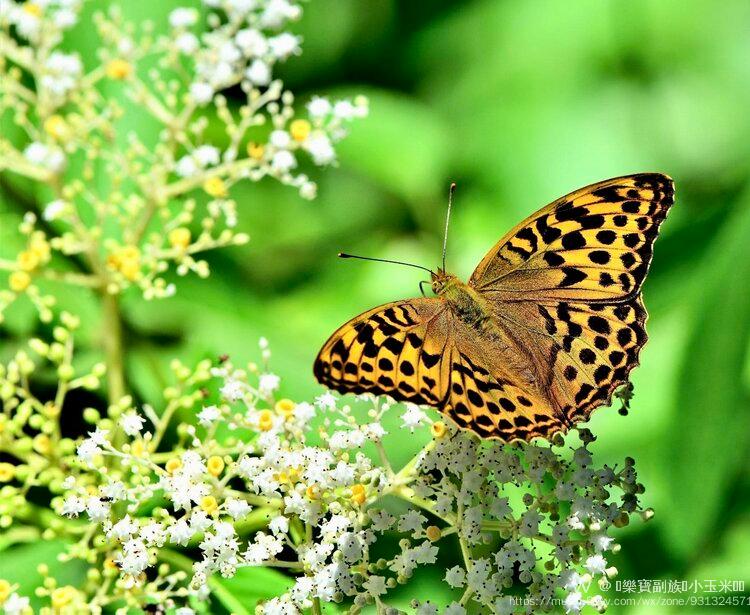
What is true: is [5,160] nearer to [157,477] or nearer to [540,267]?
[157,477]

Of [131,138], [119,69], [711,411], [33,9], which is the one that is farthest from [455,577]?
[33,9]

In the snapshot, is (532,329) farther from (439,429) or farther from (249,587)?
(249,587)

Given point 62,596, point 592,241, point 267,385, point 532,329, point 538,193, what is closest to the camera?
point 62,596

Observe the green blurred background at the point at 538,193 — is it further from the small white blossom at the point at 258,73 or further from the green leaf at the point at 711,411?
the small white blossom at the point at 258,73

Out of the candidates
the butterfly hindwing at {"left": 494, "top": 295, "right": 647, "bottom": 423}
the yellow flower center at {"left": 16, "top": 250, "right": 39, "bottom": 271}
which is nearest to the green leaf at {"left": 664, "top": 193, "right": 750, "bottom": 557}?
the butterfly hindwing at {"left": 494, "top": 295, "right": 647, "bottom": 423}

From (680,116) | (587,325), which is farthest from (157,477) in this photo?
(680,116)

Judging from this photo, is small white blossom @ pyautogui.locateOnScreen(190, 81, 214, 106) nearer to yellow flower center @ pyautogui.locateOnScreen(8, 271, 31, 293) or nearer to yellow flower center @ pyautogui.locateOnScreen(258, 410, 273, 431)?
yellow flower center @ pyautogui.locateOnScreen(8, 271, 31, 293)

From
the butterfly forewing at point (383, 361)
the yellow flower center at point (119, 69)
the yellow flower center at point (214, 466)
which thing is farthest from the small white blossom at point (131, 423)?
the yellow flower center at point (119, 69)
